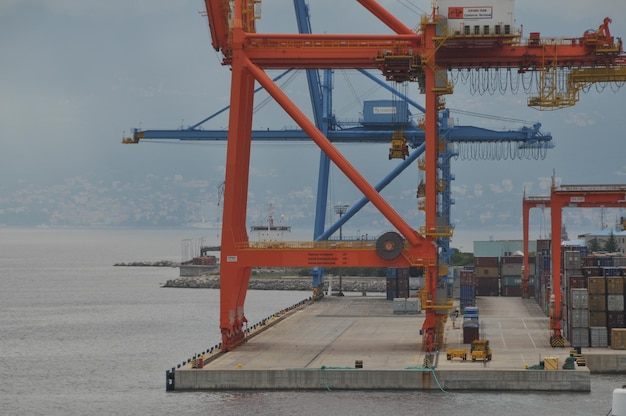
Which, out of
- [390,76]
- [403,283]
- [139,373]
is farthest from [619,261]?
[139,373]

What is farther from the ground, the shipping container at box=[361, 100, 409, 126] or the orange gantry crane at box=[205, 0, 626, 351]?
the shipping container at box=[361, 100, 409, 126]

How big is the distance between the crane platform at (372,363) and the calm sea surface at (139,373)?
0.42 metres

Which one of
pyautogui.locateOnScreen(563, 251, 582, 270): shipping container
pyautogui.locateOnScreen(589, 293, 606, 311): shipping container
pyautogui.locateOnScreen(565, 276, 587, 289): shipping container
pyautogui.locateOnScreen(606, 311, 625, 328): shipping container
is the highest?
pyautogui.locateOnScreen(563, 251, 582, 270): shipping container

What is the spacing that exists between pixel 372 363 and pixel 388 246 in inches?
196

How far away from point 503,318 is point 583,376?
25630 mm

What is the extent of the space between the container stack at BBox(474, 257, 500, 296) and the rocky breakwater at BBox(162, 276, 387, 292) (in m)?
31.2

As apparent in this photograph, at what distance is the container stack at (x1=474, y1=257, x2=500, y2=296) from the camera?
3615 inches

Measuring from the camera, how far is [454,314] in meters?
65.4

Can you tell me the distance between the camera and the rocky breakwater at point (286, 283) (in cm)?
12619

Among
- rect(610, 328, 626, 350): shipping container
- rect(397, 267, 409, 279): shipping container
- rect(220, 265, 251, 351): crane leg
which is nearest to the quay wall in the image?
rect(220, 265, 251, 351): crane leg

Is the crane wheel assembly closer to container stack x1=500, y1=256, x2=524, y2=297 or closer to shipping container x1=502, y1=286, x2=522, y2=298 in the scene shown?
container stack x1=500, y1=256, x2=524, y2=297

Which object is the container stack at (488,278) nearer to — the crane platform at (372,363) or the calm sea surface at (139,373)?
the calm sea surface at (139,373)

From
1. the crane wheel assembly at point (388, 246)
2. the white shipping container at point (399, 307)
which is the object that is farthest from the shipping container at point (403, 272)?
the crane wheel assembly at point (388, 246)

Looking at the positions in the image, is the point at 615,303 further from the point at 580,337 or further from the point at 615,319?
the point at 580,337
